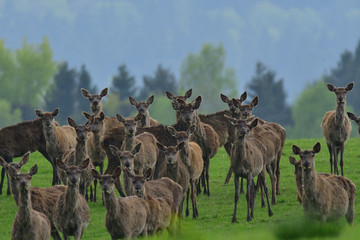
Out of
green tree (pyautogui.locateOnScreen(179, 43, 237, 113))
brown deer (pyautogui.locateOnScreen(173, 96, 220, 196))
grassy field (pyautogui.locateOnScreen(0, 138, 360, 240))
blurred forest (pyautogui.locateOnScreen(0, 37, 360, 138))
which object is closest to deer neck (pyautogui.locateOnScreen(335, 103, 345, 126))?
grassy field (pyautogui.locateOnScreen(0, 138, 360, 240))

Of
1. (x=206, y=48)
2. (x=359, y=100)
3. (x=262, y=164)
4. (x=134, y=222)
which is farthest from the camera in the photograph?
(x=206, y=48)

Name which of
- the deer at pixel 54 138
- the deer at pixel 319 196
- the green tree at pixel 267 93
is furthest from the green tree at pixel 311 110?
the deer at pixel 319 196

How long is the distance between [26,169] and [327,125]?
9.71 metres

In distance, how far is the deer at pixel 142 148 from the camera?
794 inches

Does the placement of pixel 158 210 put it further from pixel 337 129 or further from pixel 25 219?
pixel 337 129

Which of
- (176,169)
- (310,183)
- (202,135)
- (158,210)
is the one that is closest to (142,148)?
(176,169)

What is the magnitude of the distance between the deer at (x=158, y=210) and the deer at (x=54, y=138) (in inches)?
269

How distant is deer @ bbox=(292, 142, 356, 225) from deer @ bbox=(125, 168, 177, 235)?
2.53 meters

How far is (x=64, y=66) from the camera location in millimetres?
119250

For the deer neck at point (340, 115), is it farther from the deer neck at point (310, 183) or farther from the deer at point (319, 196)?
the deer neck at point (310, 183)

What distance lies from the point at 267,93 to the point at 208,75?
→ 23.3 m

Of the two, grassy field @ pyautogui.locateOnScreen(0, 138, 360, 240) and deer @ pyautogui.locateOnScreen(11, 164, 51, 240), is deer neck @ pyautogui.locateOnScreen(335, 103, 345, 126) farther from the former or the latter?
deer @ pyautogui.locateOnScreen(11, 164, 51, 240)

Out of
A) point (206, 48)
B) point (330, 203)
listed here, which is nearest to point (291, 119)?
point (206, 48)

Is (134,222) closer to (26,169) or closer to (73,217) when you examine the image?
(73,217)
